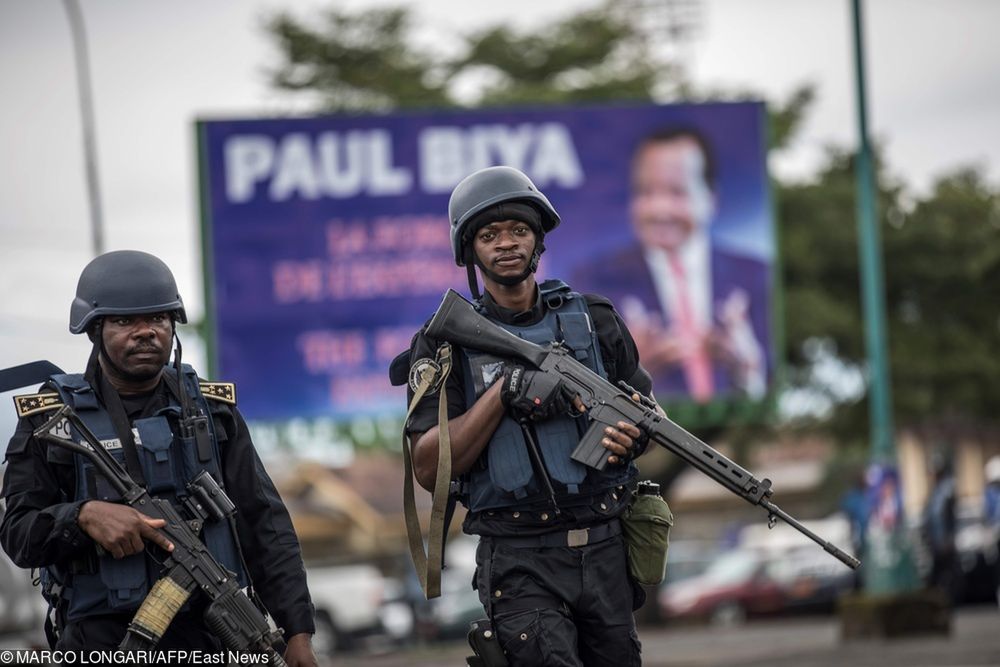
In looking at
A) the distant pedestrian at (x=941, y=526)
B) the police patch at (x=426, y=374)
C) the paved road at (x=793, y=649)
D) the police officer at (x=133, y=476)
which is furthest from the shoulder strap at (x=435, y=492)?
the distant pedestrian at (x=941, y=526)

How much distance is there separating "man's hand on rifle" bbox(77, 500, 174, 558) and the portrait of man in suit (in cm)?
1279

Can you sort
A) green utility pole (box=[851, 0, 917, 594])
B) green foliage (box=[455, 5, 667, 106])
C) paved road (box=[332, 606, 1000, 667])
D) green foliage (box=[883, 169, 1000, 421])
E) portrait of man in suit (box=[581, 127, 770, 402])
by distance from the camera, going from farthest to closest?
green foliage (box=[455, 5, 667, 106])
green foliage (box=[883, 169, 1000, 421])
portrait of man in suit (box=[581, 127, 770, 402])
green utility pole (box=[851, 0, 917, 594])
paved road (box=[332, 606, 1000, 667])

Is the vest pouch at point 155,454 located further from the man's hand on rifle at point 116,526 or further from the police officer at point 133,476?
the man's hand on rifle at point 116,526

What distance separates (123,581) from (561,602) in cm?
124

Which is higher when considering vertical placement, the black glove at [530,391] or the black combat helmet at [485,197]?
the black combat helmet at [485,197]

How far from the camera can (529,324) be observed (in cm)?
533

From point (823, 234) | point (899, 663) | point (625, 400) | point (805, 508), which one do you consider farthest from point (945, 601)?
point (805, 508)

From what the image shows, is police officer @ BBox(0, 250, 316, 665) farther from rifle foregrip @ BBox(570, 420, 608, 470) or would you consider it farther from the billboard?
the billboard

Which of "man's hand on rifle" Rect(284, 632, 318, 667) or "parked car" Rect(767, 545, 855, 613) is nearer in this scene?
"man's hand on rifle" Rect(284, 632, 318, 667)

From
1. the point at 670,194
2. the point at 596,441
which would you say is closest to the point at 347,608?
the point at 670,194

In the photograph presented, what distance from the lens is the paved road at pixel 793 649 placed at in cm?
1299

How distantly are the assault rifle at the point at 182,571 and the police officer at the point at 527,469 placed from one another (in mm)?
653

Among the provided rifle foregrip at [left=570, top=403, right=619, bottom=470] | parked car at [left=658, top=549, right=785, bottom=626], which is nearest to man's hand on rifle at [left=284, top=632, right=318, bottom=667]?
rifle foregrip at [left=570, top=403, right=619, bottom=470]

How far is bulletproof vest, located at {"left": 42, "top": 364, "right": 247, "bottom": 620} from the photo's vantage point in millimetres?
4785
